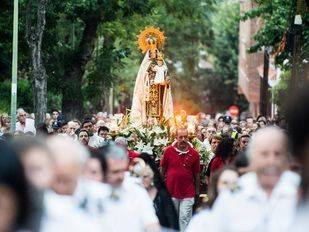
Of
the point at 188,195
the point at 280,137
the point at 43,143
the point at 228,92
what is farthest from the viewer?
the point at 228,92

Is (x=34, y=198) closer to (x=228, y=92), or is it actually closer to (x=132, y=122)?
(x=132, y=122)

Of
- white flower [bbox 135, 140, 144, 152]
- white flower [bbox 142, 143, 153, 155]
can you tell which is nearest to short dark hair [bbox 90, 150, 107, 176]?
white flower [bbox 142, 143, 153, 155]

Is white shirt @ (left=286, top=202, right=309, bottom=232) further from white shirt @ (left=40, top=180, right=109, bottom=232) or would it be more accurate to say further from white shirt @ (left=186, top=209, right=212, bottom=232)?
white shirt @ (left=40, top=180, right=109, bottom=232)

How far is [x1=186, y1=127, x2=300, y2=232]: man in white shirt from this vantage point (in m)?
6.56

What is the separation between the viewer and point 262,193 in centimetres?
690

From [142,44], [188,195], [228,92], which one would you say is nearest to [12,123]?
[142,44]

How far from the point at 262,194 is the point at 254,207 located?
212 mm

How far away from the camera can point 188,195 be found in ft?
58.9

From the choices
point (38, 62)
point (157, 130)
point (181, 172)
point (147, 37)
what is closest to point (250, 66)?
point (38, 62)

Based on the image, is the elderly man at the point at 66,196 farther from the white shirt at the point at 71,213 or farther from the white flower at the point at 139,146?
the white flower at the point at 139,146

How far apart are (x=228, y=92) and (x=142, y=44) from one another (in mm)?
68876

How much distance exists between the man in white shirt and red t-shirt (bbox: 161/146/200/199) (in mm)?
10524

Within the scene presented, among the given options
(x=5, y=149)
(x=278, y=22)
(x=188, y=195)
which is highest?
(x=278, y=22)

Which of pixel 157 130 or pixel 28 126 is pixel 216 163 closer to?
pixel 157 130
